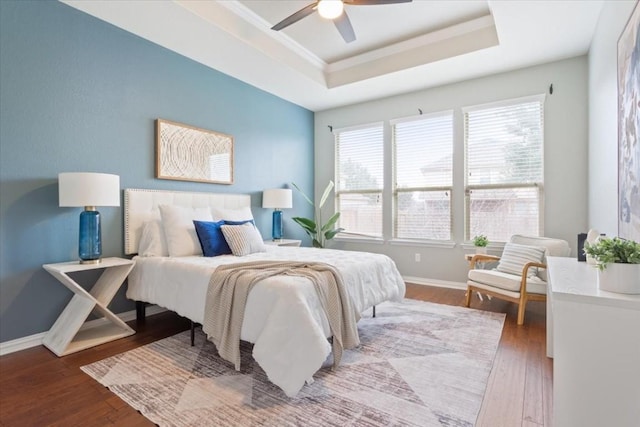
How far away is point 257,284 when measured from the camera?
210cm

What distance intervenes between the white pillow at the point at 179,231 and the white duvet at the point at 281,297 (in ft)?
0.60

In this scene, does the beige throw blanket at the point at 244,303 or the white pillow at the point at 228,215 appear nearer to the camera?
the beige throw blanket at the point at 244,303

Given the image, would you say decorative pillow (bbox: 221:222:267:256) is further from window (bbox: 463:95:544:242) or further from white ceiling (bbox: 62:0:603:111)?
window (bbox: 463:95:544:242)

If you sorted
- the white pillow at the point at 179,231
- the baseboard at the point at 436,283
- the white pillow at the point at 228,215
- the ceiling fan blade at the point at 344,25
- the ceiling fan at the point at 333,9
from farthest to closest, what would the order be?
the baseboard at the point at 436,283
the white pillow at the point at 228,215
the white pillow at the point at 179,231
the ceiling fan blade at the point at 344,25
the ceiling fan at the point at 333,9

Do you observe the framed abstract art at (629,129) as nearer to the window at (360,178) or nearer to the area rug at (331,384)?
the area rug at (331,384)

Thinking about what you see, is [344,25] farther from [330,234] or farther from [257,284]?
[330,234]

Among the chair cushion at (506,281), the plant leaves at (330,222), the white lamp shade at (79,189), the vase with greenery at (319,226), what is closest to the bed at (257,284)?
the white lamp shade at (79,189)

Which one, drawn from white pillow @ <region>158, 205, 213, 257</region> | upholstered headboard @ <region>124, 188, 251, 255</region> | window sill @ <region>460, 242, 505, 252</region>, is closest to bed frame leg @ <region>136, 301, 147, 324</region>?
upholstered headboard @ <region>124, 188, 251, 255</region>

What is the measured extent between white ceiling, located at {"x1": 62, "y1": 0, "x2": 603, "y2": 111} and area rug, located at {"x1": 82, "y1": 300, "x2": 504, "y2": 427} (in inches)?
116

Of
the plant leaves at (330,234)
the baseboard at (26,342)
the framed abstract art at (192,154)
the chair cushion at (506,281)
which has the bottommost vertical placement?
the baseboard at (26,342)

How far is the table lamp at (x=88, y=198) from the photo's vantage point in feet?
8.45

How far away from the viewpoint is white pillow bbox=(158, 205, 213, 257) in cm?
315

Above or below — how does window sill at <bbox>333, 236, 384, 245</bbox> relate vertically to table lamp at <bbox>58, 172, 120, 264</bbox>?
below

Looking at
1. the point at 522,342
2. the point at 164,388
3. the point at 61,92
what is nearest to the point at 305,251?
the point at 164,388
